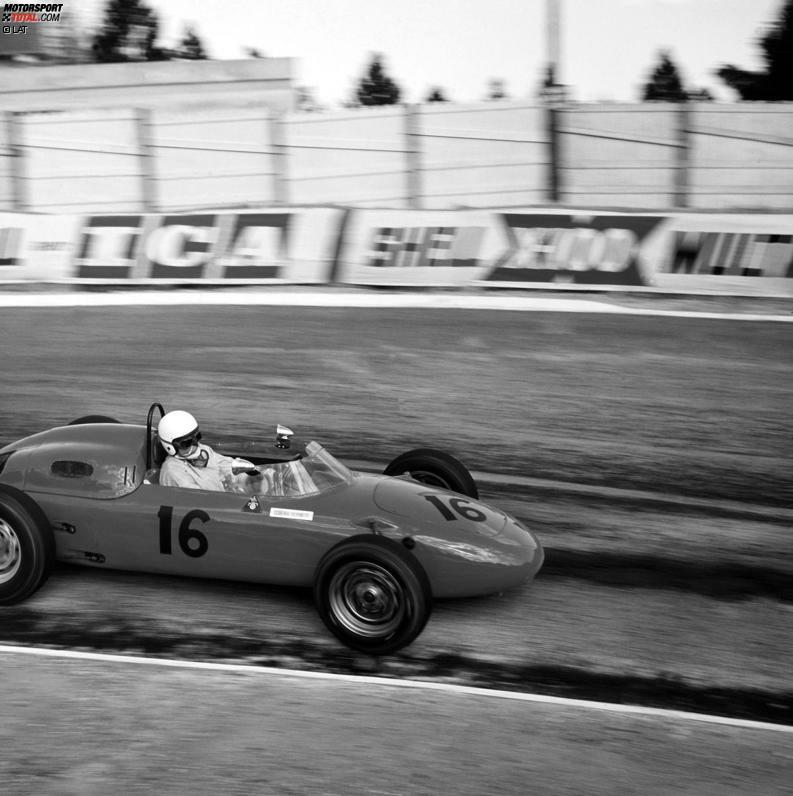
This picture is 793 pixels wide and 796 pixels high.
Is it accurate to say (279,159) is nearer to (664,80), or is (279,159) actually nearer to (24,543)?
(24,543)

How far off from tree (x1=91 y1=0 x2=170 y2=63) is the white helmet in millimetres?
35401

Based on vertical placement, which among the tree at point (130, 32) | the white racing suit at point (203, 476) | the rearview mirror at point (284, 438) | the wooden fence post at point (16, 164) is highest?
the tree at point (130, 32)

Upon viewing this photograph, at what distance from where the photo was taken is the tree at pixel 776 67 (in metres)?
26.4

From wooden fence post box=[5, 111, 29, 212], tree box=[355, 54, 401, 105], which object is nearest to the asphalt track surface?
wooden fence post box=[5, 111, 29, 212]

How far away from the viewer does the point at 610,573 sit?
21.3ft

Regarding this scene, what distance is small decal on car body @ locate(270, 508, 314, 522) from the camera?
5576 mm

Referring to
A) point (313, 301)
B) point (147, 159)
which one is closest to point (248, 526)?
point (313, 301)

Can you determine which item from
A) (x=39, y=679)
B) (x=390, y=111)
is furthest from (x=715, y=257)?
(x=39, y=679)

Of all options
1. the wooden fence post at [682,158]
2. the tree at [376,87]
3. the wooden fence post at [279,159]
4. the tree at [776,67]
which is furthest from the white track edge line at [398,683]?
the tree at [376,87]

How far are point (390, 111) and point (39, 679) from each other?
1045 centimetres

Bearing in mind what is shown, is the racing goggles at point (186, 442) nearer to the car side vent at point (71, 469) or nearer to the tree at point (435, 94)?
the car side vent at point (71, 469)

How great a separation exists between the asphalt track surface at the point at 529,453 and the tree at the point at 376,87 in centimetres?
2819

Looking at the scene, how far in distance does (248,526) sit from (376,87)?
3605cm

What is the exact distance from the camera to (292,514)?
5594 millimetres
